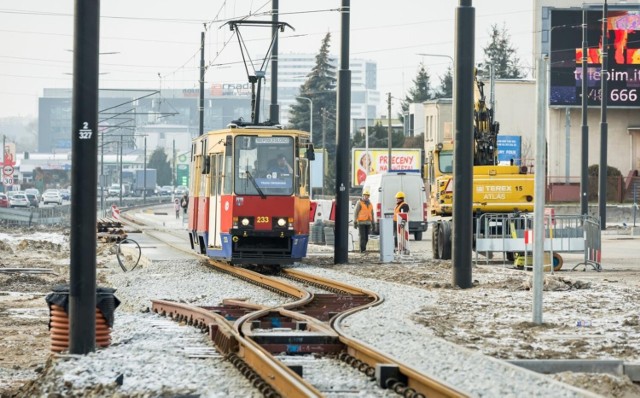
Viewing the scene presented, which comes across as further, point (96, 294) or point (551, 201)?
point (551, 201)

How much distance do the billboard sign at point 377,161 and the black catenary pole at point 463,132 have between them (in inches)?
2685

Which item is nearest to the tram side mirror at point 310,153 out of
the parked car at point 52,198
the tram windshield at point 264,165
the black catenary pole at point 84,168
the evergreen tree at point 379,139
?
the tram windshield at point 264,165

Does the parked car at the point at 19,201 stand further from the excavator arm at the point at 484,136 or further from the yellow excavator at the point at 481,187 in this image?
the yellow excavator at the point at 481,187

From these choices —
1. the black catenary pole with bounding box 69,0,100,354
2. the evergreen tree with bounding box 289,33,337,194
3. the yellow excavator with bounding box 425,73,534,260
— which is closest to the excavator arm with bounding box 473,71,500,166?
the yellow excavator with bounding box 425,73,534,260

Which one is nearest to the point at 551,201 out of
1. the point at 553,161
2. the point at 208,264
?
the point at 553,161

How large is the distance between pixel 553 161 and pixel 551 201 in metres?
5.16

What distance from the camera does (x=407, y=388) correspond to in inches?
434

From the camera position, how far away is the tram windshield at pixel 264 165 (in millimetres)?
29141

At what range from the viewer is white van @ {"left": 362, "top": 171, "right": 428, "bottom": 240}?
55.0 meters

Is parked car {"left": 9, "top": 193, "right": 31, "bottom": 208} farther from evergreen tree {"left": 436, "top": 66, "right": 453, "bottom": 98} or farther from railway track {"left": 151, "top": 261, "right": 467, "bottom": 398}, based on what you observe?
railway track {"left": 151, "top": 261, "right": 467, "bottom": 398}

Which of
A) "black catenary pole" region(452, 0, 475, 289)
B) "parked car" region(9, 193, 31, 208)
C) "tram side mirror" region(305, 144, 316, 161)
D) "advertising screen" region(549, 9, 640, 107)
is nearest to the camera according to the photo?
"black catenary pole" region(452, 0, 475, 289)

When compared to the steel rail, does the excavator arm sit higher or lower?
higher

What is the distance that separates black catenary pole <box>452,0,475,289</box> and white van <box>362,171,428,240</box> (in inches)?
1224

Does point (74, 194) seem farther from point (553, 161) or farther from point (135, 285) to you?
point (553, 161)
